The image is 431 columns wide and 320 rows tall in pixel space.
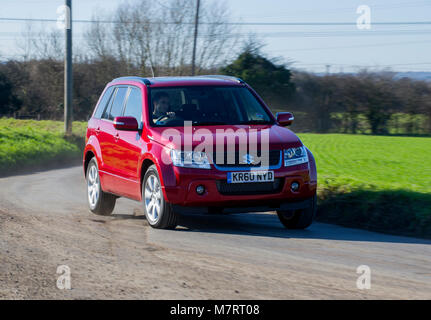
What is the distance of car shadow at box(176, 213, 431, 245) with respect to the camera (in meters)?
7.73

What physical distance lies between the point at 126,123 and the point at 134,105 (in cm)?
64

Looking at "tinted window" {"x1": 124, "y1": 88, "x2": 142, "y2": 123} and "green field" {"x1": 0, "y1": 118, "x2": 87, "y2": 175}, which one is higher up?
"tinted window" {"x1": 124, "y1": 88, "x2": 142, "y2": 123}

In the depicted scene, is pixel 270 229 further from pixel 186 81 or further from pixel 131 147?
pixel 186 81

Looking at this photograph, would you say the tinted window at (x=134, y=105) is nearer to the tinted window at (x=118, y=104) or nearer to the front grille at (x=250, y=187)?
the tinted window at (x=118, y=104)

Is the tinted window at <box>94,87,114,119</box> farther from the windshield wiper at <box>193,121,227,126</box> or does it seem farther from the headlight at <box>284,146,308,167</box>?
the headlight at <box>284,146,308,167</box>

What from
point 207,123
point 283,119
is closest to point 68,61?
point 283,119

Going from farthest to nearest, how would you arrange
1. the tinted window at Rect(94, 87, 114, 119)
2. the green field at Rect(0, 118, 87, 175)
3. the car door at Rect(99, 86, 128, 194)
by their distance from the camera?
the green field at Rect(0, 118, 87, 175) < the tinted window at Rect(94, 87, 114, 119) < the car door at Rect(99, 86, 128, 194)

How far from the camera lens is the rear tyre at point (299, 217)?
26.9 feet

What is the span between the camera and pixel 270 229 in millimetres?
8336

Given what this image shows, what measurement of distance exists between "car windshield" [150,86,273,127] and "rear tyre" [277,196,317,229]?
4.26ft

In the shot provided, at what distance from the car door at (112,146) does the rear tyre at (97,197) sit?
0.22m

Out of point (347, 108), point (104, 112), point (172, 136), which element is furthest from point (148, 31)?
point (172, 136)

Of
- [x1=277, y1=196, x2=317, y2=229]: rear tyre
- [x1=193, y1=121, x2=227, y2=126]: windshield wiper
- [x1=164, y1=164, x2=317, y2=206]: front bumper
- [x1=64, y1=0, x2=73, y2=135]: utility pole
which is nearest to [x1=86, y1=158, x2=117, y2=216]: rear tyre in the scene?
[x1=193, y1=121, x2=227, y2=126]: windshield wiper

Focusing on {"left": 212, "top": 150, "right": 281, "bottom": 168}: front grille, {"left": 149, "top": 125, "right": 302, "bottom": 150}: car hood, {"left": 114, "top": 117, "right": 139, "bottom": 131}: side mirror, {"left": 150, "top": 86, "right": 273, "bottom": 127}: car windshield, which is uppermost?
{"left": 150, "top": 86, "right": 273, "bottom": 127}: car windshield
